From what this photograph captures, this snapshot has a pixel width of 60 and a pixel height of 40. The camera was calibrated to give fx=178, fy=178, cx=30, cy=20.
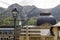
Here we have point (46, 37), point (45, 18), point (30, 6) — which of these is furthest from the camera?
point (30, 6)

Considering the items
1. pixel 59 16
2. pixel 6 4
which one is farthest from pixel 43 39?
pixel 6 4

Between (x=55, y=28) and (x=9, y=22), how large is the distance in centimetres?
954

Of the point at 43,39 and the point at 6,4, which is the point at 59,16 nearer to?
the point at 6,4

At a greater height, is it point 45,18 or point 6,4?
point 6,4

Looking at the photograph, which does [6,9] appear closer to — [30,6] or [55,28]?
[30,6]

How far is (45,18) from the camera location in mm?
14852

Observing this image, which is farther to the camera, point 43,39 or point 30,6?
point 30,6

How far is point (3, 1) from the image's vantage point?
972 inches

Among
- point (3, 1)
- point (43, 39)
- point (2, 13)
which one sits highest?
point (3, 1)

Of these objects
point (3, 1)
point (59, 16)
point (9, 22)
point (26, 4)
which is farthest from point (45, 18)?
point (3, 1)

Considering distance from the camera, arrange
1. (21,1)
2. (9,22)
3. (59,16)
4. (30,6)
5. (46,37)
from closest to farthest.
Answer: (46,37) < (9,22) < (59,16) < (30,6) < (21,1)

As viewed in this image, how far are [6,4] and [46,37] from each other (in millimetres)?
17293

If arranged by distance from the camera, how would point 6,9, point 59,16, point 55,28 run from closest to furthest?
point 55,28, point 59,16, point 6,9

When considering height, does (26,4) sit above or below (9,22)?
above
